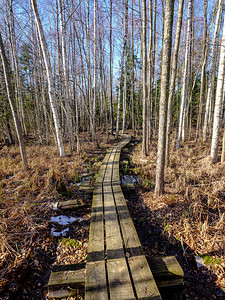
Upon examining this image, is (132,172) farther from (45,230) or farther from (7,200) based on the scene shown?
(7,200)

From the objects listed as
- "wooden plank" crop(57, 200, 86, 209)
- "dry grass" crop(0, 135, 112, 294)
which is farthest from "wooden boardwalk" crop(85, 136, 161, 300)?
"dry grass" crop(0, 135, 112, 294)

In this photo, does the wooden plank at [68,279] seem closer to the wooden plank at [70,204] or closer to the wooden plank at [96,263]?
the wooden plank at [96,263]

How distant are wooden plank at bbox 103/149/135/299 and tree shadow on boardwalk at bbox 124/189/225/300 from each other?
0.47 metres

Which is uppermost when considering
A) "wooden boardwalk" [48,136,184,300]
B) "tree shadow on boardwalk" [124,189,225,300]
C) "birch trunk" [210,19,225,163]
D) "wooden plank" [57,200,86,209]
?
"birch trunk" [210,19,225,163]

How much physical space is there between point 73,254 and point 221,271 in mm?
2284

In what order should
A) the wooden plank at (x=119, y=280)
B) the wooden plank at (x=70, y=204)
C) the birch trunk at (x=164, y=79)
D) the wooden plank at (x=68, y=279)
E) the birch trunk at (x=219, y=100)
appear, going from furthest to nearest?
the birch trunk at (x=219, y=100) < the wooden plank at (x=70, y=204) < the birch trunk at (x=164, y=79) < the wooden plank at (x=68, y=279) < the wooden plank at (x=119, y=280)

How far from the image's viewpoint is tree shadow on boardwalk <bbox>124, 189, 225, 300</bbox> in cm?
189

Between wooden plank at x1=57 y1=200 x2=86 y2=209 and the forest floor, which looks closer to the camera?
the forest floor

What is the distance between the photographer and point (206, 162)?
5500 mm

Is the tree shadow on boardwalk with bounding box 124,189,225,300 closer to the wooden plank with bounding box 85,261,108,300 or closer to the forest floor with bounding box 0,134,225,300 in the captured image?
the forest floor with bounding box 0,134,225,300

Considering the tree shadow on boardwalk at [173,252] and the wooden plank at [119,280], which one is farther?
the tree shadow on boardwalk at [173,252]

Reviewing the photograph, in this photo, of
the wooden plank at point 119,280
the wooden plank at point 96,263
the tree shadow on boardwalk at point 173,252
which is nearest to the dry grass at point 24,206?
the wooden plank at point 96,263

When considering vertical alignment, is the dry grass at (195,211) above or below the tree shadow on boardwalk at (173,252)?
above

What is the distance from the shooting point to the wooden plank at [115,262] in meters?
1.60
